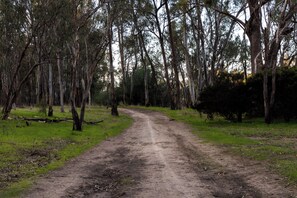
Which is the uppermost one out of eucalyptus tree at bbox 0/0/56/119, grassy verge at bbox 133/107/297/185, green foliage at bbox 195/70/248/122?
eucalyptus tree at bbox 0/0/56/119

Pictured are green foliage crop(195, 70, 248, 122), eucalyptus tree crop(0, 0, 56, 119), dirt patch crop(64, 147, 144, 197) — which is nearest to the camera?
dirt patch crop(64, 147, 144, 197)

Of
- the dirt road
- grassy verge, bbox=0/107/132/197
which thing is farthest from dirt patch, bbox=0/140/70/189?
the dirt road

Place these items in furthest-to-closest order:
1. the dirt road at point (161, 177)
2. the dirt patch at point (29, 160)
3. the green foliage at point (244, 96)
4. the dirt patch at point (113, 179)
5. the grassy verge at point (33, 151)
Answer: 1. the green foliage at point (244, 96)
2. the dirt patch at point (29, 160)
3. the grassy verge at point (33, 151)
4. the dirt patch at point (113, 179)
5. the dirt road at point (161, 177)

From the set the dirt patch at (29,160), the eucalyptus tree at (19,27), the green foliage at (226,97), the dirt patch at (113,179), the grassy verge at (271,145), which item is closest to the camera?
Answer: the dirt patch at (113,179)

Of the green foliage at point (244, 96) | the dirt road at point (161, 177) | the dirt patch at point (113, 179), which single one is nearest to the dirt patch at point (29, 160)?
the dirt road at point (161, 177)

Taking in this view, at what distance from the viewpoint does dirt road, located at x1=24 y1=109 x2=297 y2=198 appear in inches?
295

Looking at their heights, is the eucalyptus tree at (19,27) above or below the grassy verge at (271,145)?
above

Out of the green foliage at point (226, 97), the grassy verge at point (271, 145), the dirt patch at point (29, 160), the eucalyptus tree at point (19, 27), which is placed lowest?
the dirt patch at point (29, 160)

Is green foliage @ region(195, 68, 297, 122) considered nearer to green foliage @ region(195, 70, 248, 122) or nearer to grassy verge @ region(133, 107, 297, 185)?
green foliage @ region(195, 70, 248, 122)

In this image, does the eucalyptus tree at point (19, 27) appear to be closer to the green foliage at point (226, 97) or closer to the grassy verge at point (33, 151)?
the grassy verge at point (33, 151)

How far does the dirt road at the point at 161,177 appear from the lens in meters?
7.50

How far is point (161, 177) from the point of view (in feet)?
28.6

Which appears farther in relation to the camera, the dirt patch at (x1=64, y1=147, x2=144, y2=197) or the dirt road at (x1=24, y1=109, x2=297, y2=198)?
the dirt patch at (x1=64, y1=147, x2=144, y2=197)

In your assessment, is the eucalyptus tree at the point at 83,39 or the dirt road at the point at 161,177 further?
the eucalyptus tree at the point at 83,39
